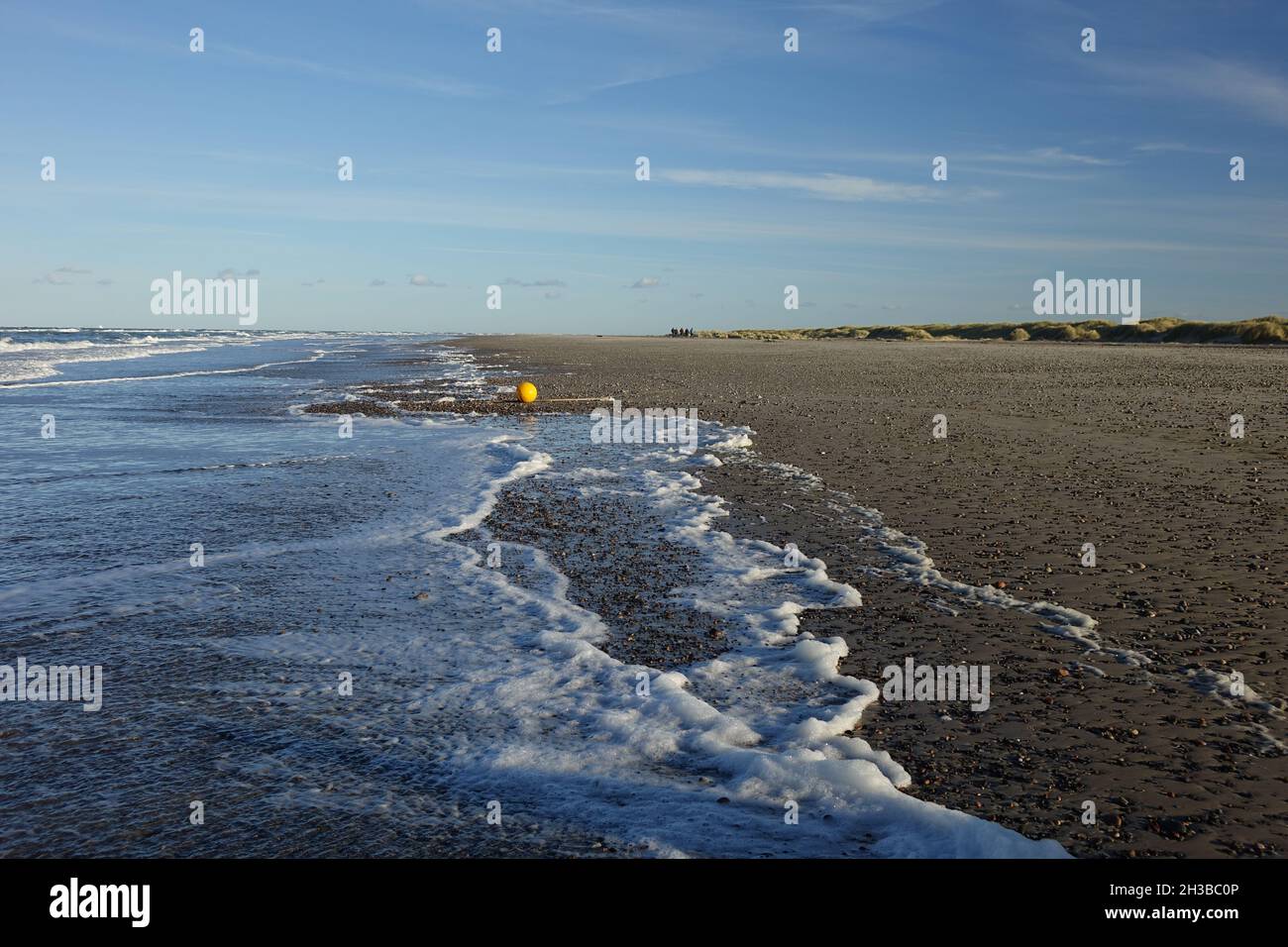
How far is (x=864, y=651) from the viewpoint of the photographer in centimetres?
760

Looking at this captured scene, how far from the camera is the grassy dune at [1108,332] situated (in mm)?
71875

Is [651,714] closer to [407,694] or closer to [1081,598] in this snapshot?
[407,694]

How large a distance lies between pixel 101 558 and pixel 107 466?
299 inches

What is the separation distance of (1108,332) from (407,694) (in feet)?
331

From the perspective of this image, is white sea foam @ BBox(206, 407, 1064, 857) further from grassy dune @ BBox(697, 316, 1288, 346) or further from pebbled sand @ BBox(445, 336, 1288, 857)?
grassy dune @ BBox(697, 316, 1288, 346)

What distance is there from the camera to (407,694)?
6.80m

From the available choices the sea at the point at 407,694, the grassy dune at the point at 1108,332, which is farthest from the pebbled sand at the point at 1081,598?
the grassy dune at the point at 1108,332

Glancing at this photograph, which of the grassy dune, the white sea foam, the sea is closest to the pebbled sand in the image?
the white sea foam

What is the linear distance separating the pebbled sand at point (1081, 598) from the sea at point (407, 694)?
1.65ft

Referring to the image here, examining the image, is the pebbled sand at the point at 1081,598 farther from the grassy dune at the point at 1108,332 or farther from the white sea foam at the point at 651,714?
the grassy dune at the point at 1108,332

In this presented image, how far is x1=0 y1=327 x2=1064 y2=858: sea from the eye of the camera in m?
4.91

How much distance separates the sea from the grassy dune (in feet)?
252

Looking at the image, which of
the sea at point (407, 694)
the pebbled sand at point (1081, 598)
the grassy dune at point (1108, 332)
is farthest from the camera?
the grassy dune at point (1108, 332)
